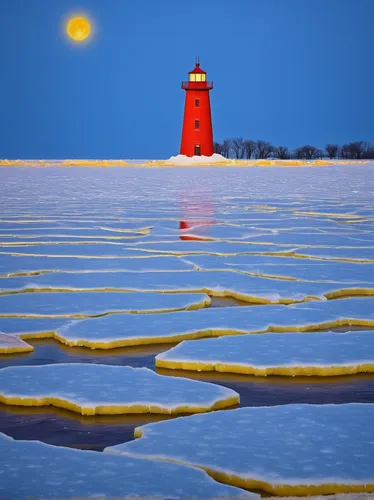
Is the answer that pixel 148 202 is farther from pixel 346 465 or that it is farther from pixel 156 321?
pixel 346 465

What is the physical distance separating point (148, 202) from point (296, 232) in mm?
4923

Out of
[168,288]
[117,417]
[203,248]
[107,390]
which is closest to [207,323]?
[168,288]

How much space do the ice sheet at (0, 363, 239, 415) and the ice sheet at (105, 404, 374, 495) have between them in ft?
0.42

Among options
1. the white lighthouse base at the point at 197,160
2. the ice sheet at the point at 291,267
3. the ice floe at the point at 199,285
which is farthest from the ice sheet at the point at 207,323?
the white lighthouse base at the point at 197,160

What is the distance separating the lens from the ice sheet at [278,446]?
1.89m

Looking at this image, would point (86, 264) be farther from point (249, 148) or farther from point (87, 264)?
point (249, 148)

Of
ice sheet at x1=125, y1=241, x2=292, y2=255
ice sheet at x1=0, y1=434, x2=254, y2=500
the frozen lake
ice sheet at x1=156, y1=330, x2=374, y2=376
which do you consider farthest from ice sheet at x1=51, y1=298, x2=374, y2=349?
ice sheet at x1=125, y1=241, x2=292, y2=255

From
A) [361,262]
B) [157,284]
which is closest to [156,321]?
[157,284]

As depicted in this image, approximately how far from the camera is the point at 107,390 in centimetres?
261

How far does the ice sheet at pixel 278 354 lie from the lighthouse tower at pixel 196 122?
38.8m

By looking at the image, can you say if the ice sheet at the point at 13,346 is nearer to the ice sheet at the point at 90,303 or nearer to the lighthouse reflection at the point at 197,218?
the ice sheet at the point at 90,303

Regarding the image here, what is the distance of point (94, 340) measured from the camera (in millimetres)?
3275

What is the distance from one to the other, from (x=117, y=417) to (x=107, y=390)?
180 mm

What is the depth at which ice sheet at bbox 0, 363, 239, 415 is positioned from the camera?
2.47 metres
